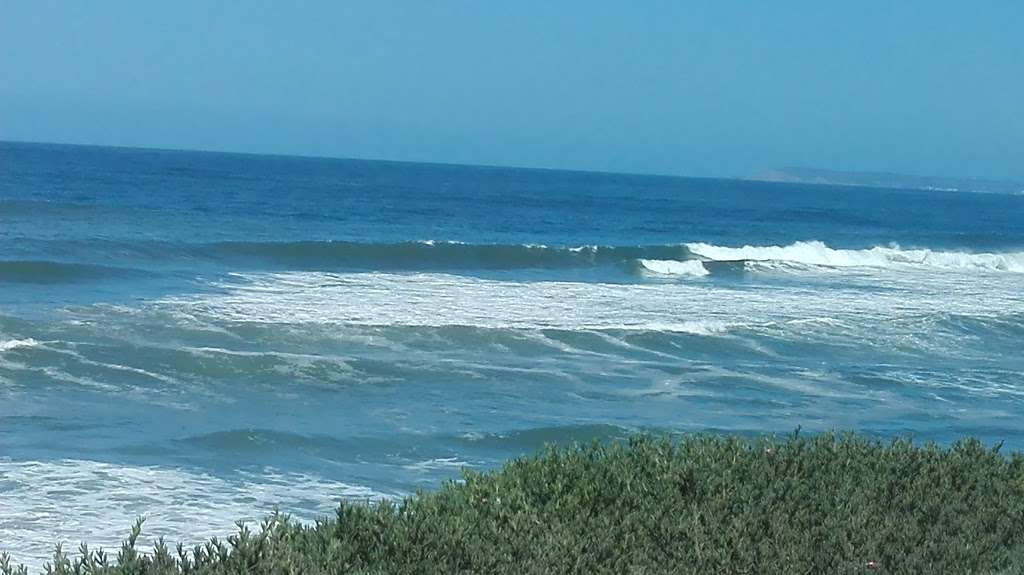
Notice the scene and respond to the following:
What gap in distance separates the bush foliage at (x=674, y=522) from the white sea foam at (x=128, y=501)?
2.55 meters

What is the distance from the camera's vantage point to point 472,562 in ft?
16.4

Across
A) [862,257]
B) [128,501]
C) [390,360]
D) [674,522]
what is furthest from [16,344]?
[862,257]

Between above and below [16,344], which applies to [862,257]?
above

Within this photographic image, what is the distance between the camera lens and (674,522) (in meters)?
5.66

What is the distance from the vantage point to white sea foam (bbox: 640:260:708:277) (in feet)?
119

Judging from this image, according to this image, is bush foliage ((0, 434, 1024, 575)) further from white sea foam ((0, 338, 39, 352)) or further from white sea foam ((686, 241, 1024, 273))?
white sea foam ((686, 241, 1024, 273))

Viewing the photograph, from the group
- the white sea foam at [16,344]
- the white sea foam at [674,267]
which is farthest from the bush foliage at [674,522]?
the white sea foam at [674,267]

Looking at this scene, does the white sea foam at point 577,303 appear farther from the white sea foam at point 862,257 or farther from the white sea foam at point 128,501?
the white sea foam at point 128,501

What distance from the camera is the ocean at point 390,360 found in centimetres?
1046

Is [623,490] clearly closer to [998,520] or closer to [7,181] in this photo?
[998,520]

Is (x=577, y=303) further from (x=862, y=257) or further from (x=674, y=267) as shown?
(x=862, y=257)

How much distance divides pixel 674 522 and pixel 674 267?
31.6 metres

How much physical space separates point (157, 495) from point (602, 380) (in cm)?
766

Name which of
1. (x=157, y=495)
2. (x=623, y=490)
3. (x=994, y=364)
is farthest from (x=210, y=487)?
(x=994, y=364)
